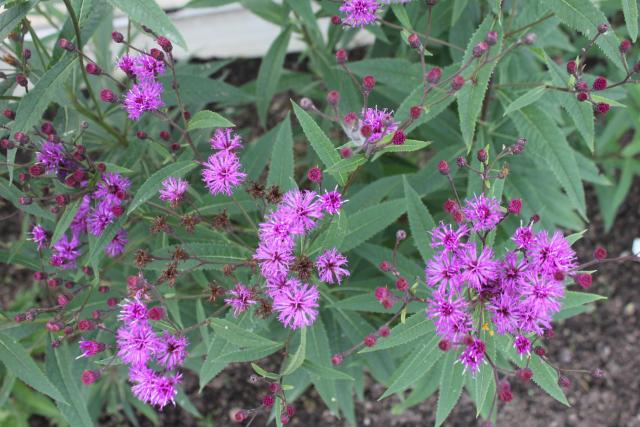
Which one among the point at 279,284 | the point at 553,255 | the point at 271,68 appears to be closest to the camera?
the point at 553,255

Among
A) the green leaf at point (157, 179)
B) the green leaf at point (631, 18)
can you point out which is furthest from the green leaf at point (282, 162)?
the green leaf at point (631, 18)

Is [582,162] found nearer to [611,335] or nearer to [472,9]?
[472,9]

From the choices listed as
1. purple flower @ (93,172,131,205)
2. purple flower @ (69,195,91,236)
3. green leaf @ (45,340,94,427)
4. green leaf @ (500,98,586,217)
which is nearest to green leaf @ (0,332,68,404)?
green leaf @ (45,340,94,427)

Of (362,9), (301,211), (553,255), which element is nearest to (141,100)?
(301,211)

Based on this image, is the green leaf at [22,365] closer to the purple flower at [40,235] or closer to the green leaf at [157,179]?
the purple flower at [40,235]

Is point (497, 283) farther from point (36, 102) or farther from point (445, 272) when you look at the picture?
point (36, 102)

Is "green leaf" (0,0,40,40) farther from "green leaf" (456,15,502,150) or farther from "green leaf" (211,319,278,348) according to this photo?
"green leaf" (456,15,502,150)
